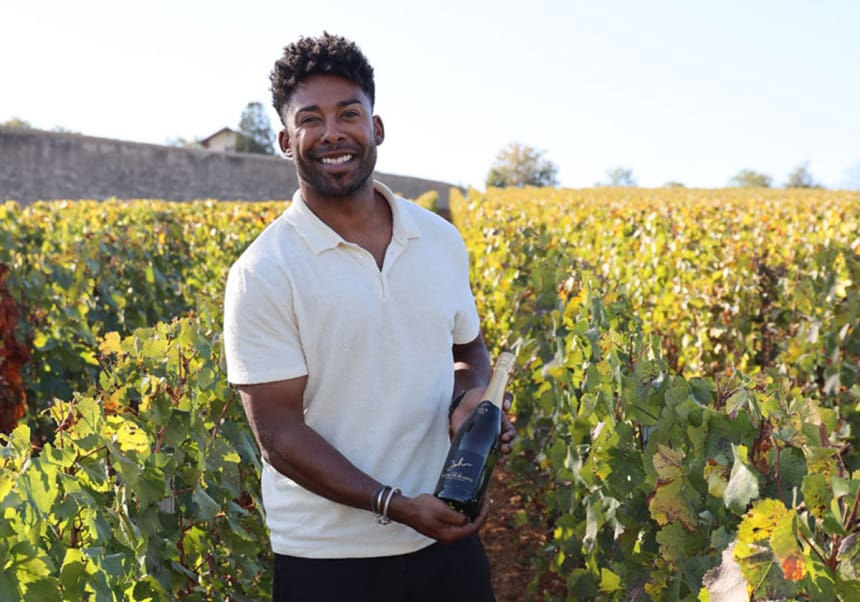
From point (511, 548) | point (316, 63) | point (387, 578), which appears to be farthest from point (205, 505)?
point (511, 548)

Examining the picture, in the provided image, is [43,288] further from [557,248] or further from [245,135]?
[245,135]

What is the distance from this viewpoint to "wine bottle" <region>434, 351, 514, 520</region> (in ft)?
6.48

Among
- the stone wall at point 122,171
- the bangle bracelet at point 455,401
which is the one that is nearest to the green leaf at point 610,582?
the bangle bracelet at point 455,401

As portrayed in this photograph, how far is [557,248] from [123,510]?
4.97 meters

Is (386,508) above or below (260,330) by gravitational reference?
below

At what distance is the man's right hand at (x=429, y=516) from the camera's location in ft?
6.34

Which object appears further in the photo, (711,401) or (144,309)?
(144,309)

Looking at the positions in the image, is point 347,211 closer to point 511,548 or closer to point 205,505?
point 205,505

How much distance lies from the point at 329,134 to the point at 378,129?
24cm

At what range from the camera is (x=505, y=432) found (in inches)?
90.0

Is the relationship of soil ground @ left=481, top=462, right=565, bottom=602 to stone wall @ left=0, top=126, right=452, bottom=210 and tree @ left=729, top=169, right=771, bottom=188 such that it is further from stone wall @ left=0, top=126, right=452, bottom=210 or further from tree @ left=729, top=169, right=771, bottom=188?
tree @ left=729, top=169, right=771, bottom=188

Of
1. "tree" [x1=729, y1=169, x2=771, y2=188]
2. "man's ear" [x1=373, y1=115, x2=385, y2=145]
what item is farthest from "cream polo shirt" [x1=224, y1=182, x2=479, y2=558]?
"tree" [x1=729, y1=169, x2=771, y2=188]

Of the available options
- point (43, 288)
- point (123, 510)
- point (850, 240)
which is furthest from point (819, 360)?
point (43, 288)

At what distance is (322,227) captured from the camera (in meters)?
2.11
